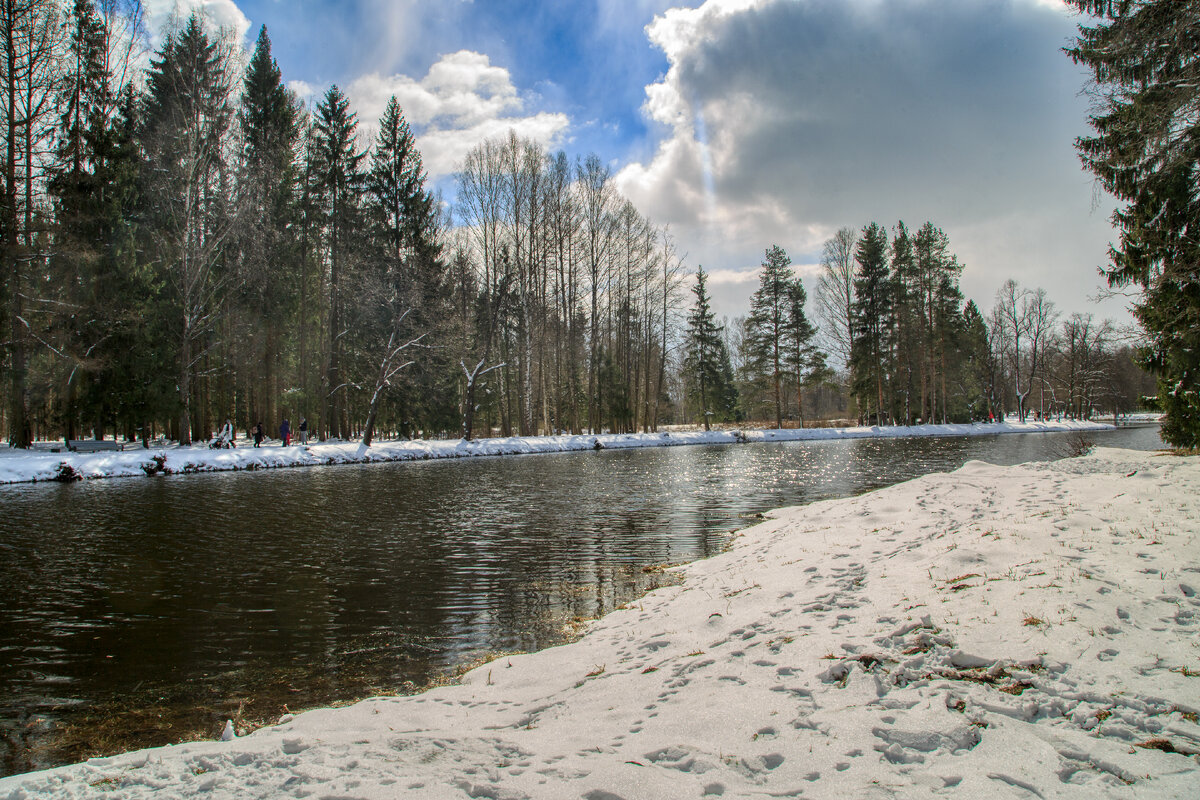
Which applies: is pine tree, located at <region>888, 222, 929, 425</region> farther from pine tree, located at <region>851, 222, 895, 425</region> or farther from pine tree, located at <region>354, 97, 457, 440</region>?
pine tree, located at <region>354, 97, 457, 440</region>

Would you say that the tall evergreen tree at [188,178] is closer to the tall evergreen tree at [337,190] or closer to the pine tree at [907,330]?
the tall evergreen tree at [337,190]

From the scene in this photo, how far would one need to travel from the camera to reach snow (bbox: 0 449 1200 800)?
8.38ft

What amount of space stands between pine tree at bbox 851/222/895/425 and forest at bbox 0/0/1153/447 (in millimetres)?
171

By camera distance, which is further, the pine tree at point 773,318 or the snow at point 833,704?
the pine tree at point 773,318

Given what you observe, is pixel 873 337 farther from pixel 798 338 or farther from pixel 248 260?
pixel 248 260

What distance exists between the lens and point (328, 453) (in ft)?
91.0

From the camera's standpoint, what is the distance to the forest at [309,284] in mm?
24500

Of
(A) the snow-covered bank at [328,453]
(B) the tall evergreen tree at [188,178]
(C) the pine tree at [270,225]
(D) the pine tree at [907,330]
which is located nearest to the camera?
(A) the snow-covered bank at [328,453]

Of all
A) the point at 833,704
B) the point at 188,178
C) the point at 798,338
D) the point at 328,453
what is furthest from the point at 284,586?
the point at 798,338

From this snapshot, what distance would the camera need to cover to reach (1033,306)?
5709cm

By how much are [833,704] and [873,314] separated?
49.9 meters

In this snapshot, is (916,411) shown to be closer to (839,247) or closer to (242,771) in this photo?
(839,247)

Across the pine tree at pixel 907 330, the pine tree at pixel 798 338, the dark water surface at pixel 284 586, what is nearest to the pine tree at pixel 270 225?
the dark water surface at pixel 284 586

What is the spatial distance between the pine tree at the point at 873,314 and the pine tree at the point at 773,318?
226 inches
